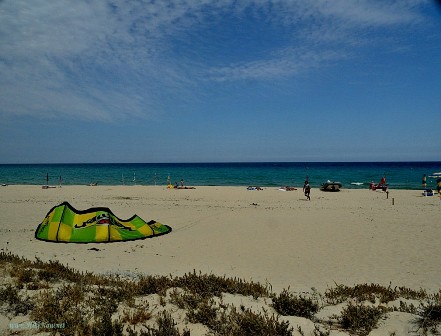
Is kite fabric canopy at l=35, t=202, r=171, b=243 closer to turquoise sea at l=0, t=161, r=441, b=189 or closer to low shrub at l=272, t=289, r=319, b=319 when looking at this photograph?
low shrub at l=272, t=289, r=319, b=319

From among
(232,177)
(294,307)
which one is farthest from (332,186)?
(232,177)

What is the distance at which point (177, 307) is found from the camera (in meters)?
5.36

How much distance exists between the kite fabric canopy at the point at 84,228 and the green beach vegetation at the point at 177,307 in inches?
228

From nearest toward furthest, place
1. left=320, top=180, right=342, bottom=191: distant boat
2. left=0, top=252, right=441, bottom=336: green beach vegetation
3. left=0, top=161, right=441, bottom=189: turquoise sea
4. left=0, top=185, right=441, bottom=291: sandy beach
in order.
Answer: left=0, top=252, right=441, bottom=336: green beach vegetation
left=0, top=185, right=441, bottom=291: sandy beach
left=320, top=180, right=342, bottom=191: distant boat
left=0, top=161, right=441, bottom=189: turquoise sea

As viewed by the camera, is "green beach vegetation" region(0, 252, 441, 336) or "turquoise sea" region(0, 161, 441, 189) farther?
"turquoise sea" region(0, 161, 441, 189)

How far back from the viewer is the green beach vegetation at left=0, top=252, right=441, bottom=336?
4.50 m

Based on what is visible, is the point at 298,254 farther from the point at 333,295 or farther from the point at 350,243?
the point at 333,295

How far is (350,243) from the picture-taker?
1298 cm

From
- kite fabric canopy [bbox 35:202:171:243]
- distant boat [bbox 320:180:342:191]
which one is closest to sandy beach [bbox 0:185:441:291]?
kite fabric canopy [bbox 35:202:171:243]

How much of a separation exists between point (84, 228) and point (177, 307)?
8930mm

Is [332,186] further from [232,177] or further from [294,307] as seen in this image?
[232,177]

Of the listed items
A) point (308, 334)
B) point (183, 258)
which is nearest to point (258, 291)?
point (308, 334)

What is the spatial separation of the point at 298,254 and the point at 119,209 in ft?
49.1

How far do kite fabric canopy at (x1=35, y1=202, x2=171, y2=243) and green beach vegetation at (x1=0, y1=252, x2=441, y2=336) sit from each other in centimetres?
578
